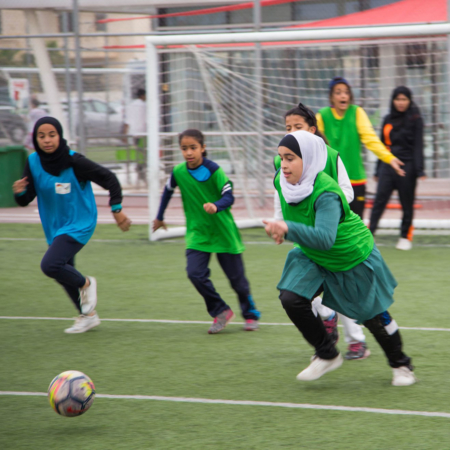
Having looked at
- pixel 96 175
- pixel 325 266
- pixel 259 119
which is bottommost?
pixel 325 266

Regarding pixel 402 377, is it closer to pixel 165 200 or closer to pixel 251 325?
pixel 251 325

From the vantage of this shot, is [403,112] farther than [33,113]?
No

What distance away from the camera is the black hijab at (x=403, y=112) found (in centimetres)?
861

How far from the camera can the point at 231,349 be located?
17.1 ft

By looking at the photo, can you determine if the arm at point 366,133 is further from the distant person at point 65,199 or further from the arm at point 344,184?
the arm at point 344,184

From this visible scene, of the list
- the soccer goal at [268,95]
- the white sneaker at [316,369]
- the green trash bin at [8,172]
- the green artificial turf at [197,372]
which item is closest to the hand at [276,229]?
the green artificial turf at [197,372]

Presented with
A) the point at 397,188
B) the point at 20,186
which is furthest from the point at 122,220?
the point at 397,188

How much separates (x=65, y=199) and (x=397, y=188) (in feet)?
15.0

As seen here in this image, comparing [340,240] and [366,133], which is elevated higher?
[366,133]

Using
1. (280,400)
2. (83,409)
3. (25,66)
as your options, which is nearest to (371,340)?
(280,400)

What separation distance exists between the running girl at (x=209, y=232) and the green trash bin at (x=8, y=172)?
8.09 meters

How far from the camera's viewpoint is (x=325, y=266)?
164 inches

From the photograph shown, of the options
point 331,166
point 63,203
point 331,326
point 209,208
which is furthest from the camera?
point 63,203

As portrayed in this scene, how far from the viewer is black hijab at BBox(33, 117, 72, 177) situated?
18.2 ft
